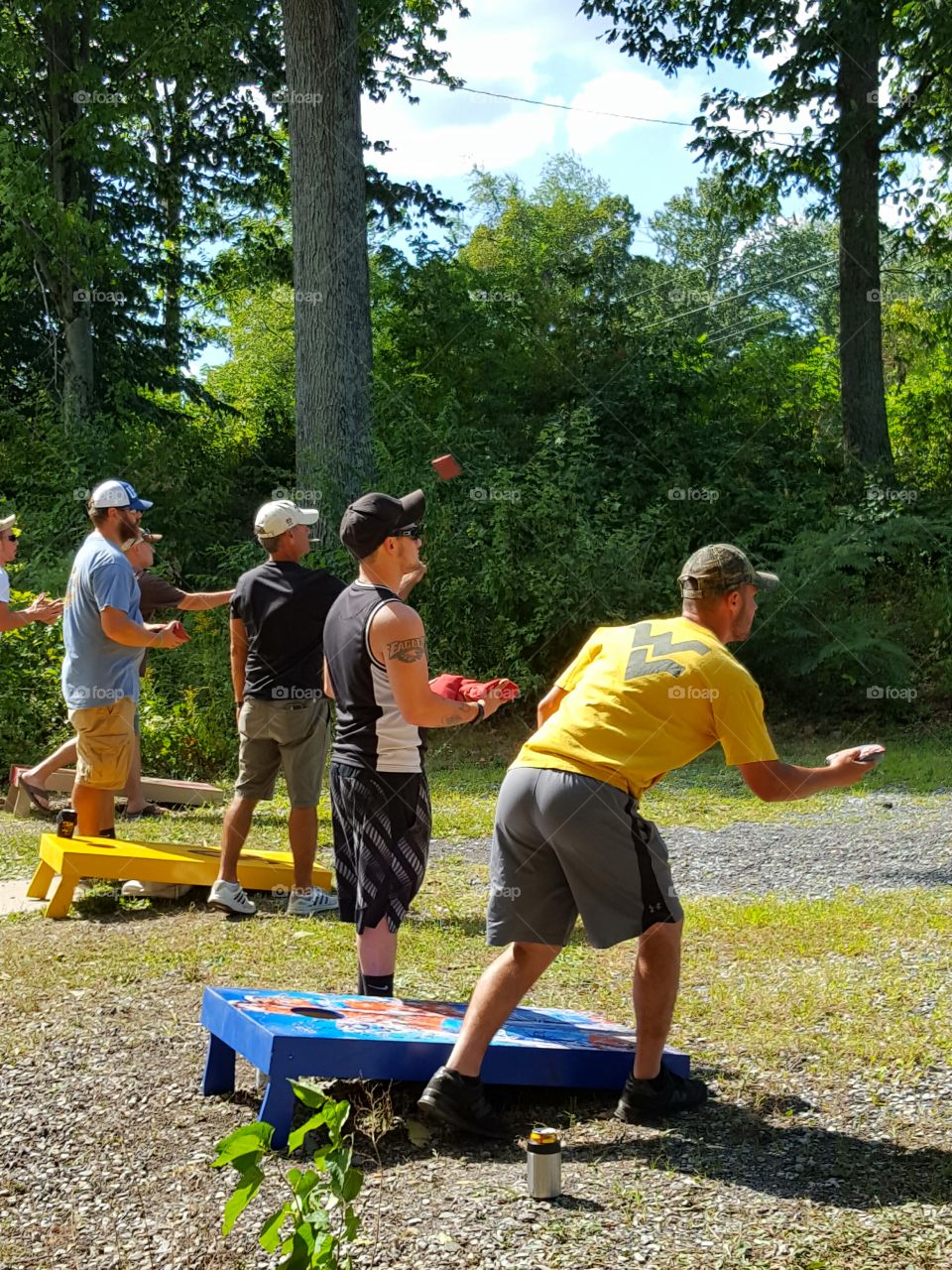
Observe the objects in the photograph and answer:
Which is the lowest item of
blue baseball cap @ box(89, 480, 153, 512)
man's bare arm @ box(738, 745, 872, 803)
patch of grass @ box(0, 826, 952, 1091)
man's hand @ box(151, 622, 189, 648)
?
patch of grass @ box(0, 826, 952, 1091)

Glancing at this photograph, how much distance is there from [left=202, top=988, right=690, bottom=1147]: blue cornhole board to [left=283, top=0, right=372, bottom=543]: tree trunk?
10.5 meters

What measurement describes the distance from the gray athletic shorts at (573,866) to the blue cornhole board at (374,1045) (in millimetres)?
513

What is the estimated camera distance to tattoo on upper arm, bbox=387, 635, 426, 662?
14.8 feet

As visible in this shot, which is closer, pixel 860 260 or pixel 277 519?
pixel 277 519

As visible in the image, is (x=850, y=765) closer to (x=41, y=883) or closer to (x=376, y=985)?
(x=376, y=985)

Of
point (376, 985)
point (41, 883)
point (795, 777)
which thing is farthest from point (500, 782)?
point (795, 777)

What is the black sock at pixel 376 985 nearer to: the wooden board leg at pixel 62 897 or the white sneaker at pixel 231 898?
the white sneaker at pixel 231 898

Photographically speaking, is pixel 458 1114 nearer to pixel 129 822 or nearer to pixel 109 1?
pixel 129 822

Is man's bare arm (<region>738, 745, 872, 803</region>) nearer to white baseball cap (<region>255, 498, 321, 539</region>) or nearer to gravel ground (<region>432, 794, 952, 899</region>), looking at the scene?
white baseball cap (<region>255, 498, 321, 539</region>)

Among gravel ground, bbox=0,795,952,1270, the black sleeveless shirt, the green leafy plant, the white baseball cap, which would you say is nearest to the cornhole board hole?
the white baseball cap

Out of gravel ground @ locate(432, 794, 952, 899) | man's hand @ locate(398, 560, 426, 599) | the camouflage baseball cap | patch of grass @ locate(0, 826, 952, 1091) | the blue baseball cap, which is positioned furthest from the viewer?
Answer: gravel ground @ locate(432, 794, 952, 899)

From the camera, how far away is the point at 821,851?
901 centimetres

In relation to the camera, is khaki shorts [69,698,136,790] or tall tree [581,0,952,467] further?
tall tree [581,0,952,467]

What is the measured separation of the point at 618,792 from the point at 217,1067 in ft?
5.76
